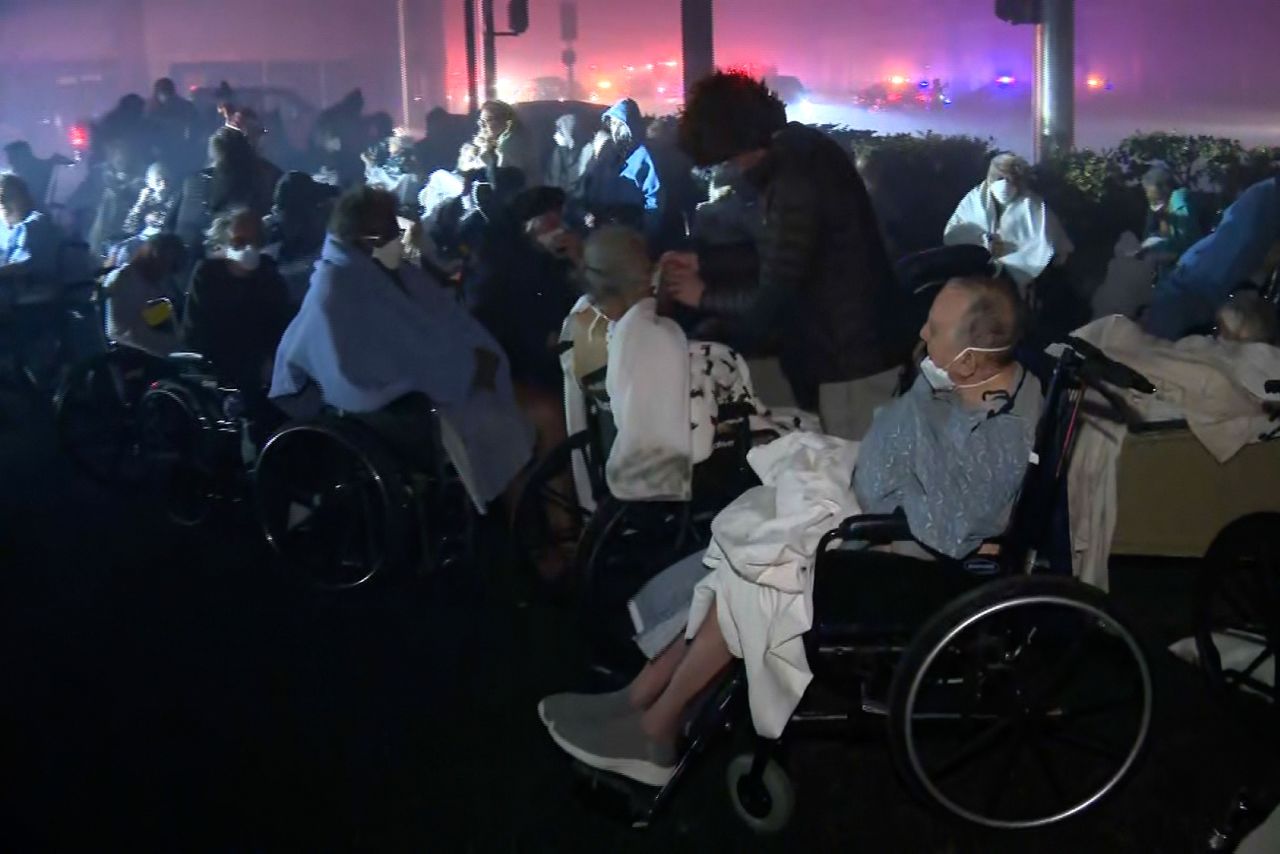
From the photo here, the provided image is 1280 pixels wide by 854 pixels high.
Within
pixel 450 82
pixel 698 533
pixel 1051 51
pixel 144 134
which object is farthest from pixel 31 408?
pixel 450 82

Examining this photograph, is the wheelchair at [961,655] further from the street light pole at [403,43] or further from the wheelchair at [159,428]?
the street light pole at [403,43]

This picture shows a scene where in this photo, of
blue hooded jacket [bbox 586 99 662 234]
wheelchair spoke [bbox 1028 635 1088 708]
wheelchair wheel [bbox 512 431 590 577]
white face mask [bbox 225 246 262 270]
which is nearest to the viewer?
wheelchair spoke [bbox 1028 635 1088 708]

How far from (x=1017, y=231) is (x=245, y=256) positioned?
4.79 metres

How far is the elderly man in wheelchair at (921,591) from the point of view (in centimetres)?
300

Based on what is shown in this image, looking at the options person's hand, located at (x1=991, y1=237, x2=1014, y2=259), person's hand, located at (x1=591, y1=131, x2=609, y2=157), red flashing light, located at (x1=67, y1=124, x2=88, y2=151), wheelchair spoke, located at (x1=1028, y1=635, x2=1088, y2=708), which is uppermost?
red flashing light, located at (x1=67, y1=124, x2=88, y2=151)

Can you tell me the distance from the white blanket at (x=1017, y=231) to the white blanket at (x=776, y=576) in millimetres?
5402

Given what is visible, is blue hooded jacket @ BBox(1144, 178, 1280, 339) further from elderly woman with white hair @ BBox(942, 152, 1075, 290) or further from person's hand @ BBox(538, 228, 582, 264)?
person's hand @ BBox(538, 228, 582, 264)

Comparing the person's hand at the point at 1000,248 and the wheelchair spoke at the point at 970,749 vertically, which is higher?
the person's hand at the point at 1000,248

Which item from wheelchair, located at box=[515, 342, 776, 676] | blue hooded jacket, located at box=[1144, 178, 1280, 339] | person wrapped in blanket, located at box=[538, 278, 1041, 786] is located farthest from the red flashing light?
person wrapped in blanket, located at box=[538, 278, 1041, 786]

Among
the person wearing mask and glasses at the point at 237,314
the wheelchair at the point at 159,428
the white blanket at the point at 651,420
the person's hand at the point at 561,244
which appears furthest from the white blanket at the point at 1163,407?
the wheelchair at the point at 159,428

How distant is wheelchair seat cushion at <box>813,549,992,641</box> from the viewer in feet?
10.3

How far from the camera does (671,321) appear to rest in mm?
4016

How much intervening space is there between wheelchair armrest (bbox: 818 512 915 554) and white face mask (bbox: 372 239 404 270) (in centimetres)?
250

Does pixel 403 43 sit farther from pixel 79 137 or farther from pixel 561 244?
pixel 561 244
